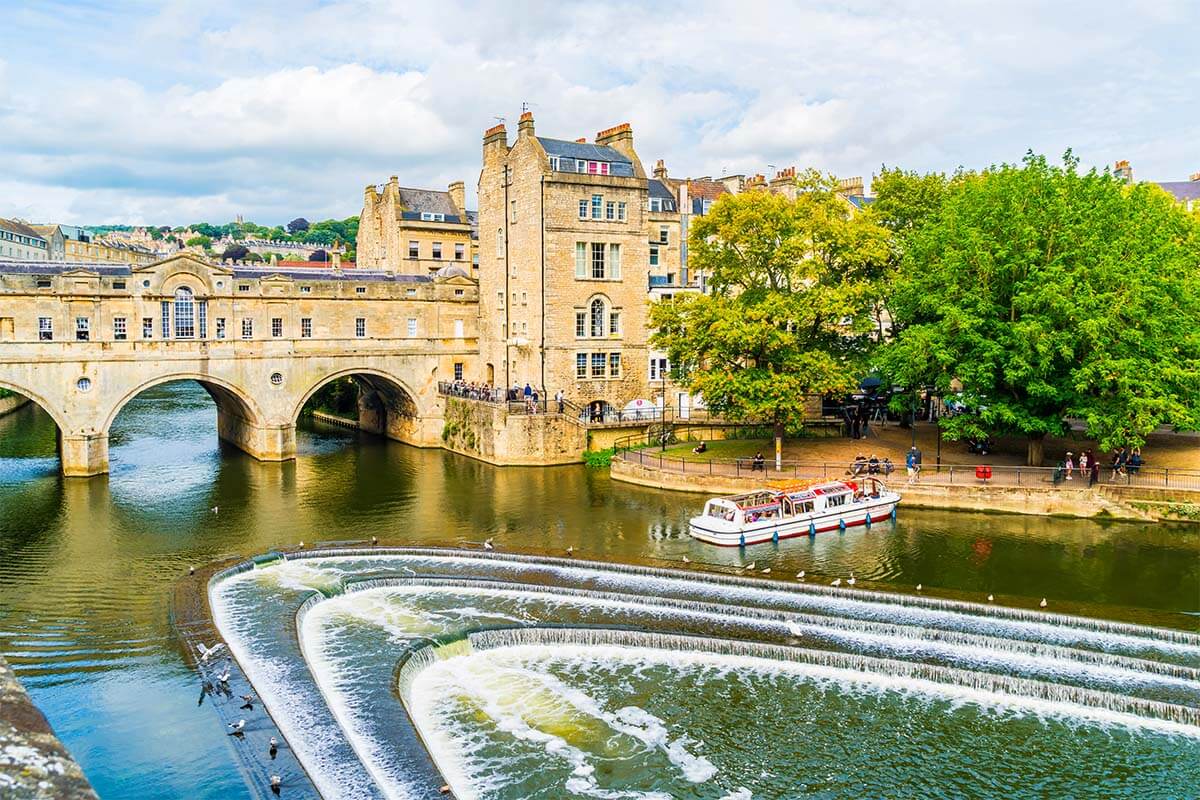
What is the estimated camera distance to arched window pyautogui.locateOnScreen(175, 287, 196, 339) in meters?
47.4

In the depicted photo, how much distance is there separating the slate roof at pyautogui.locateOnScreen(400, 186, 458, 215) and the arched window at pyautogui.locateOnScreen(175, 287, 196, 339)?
80.5 ft

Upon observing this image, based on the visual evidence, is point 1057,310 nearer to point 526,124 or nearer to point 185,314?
point 526,124

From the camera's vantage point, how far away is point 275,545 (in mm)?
32594

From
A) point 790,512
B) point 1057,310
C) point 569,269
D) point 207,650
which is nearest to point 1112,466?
point 1057,310

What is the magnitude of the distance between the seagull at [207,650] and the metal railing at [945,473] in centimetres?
2296

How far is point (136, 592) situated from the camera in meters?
27.4

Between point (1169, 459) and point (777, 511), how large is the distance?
58.7ft

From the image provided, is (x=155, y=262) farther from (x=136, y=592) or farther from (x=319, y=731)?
(x=319, y=731)

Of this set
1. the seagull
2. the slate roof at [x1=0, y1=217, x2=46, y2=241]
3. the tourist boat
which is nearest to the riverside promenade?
the tourist boat

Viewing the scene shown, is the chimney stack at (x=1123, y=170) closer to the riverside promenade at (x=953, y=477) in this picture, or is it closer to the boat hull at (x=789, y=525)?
the riverside promenade at (x=953, y=477)

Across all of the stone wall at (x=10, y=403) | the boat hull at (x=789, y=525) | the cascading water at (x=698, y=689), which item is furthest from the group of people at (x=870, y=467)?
the stone wall at (x=10, y=403)

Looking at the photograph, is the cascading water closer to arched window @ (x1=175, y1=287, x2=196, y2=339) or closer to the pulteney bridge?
the pulteney bridge

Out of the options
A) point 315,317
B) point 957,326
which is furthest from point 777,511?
point 315,317

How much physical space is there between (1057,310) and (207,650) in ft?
99.9
